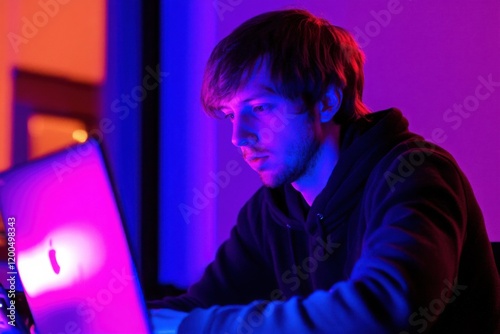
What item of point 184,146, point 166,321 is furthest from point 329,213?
point 184,146

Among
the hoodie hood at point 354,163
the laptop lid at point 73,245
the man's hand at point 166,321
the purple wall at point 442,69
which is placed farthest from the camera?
the purple wall at point 442,69

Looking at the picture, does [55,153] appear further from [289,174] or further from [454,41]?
[454,41]

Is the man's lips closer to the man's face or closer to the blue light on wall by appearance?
the man's face

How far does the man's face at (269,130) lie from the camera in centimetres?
126

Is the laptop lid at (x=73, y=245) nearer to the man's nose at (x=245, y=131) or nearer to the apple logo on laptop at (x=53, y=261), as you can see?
the apple logo on laptop at (x=53, y=261)

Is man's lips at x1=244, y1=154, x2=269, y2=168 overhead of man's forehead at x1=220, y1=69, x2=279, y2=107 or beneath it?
beneath

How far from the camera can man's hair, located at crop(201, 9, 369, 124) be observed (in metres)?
1.29

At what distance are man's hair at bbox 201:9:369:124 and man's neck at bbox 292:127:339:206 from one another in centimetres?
7

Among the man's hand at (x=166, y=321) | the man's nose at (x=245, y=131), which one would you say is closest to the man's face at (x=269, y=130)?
the man's nose at (x=245, y=131)

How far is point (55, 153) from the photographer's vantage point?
2.77 ft

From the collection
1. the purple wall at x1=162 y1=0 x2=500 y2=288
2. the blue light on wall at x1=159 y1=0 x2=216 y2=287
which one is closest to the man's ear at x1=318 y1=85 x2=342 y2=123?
the purple wall at x1=162 y1=0 x2=500 y2=288

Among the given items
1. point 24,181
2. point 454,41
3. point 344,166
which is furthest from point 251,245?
point 454,41

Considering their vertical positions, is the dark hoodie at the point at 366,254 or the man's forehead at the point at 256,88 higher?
the man's forehead at the point at 256,88

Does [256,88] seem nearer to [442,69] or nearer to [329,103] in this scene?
[329,103]
